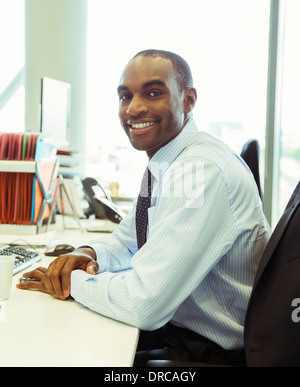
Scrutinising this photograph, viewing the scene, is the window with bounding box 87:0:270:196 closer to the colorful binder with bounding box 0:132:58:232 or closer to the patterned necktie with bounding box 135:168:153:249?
the colorful binder with bounding box 0:132:58:232

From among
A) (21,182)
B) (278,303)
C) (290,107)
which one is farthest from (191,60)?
(278,303)

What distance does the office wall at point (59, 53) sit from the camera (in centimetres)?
327

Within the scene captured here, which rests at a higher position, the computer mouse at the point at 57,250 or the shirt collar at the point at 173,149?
the shirt collar at the point at 173,149

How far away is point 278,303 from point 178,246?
0.24 m

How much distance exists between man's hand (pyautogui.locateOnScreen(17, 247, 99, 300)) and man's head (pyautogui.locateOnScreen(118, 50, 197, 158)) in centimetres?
40

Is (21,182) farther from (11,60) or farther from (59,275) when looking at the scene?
(11,60)

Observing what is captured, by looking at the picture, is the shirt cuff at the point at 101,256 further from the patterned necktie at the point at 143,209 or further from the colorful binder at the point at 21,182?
the colorful binder at the point at 21,182

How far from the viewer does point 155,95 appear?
128 centimetres

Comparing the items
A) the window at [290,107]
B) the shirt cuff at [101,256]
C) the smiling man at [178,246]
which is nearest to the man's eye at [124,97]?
the smiling man at [178,246]

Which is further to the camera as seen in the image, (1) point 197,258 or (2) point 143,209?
(2) point 143,209

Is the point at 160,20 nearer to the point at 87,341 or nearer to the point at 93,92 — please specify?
the point at 93,92

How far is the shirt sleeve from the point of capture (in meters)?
0.94

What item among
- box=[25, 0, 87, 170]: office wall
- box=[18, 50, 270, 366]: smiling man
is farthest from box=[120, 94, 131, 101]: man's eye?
box=[25, 0, 87, 170]: office wall

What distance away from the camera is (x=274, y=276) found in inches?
33.5
